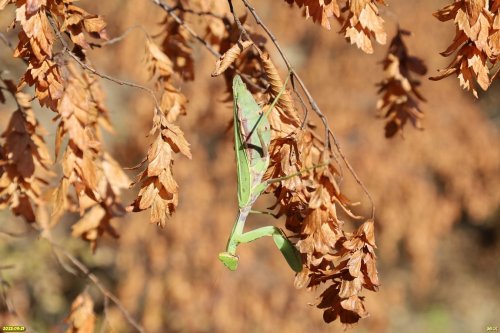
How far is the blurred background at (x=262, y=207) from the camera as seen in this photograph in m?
3.87

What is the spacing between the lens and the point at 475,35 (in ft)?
3.68

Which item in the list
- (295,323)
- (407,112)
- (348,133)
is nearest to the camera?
(407,112)

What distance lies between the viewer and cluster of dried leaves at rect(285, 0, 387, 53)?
1183 mm

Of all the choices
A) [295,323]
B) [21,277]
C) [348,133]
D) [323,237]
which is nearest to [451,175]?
[348,133]

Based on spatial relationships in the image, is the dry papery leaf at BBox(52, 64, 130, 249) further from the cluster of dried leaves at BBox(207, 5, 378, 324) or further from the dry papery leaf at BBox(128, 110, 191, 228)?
the cluster of dried leaves at BBox(207, 5, 378, 324)

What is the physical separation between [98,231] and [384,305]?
3859mm

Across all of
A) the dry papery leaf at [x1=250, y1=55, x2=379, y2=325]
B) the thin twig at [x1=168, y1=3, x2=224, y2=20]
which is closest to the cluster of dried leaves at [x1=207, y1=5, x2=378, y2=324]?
the dry papery leaf at [x1=250, y1=55, x2=379, y2=325]

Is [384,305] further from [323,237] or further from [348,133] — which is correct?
[323,237]

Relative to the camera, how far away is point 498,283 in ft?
23.9

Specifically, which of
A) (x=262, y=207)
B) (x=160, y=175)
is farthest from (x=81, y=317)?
(x=262, y=207)

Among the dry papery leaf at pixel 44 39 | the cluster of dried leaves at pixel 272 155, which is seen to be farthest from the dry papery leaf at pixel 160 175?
the dry papery leaf at pixel 44 39

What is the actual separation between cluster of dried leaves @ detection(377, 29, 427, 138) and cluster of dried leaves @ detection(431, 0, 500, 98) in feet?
1.82

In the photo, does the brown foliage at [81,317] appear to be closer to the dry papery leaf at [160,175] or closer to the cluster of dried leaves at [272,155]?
the cluster of dried leaves at [272,155]

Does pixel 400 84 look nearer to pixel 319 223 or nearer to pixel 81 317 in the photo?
pixel 319 223
